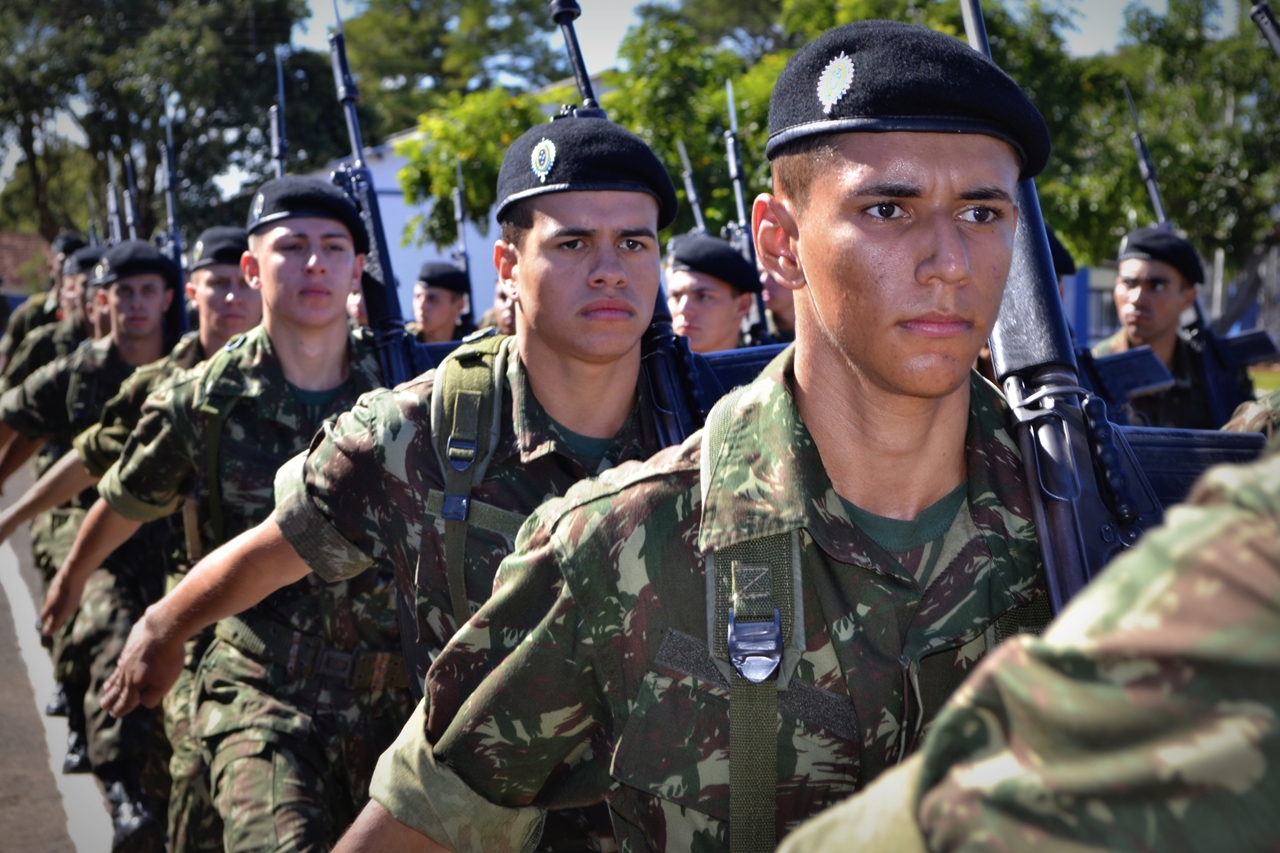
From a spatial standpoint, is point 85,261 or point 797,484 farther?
point 85,261

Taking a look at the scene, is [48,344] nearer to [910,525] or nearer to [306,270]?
[306,270]

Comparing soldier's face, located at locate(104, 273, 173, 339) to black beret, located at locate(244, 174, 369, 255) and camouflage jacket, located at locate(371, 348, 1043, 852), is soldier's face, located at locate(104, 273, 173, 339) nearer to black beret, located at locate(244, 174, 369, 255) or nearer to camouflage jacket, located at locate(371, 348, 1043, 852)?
black beret, located at locate(244, 174, 369, 255)

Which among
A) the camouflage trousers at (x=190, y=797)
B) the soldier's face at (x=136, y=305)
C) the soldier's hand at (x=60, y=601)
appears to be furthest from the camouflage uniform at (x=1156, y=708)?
the soldier's face at (x=136, y=305)

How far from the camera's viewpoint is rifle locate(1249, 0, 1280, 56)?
3.05 m

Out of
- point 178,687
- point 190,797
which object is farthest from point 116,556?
point 190,797

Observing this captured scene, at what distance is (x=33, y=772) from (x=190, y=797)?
2484 millimetres

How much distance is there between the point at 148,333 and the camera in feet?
24.0

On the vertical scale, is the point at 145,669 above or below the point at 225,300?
below

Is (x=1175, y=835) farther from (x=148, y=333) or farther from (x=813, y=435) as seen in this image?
(x=148, y=333)

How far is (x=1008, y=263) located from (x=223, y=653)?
3.03 meters

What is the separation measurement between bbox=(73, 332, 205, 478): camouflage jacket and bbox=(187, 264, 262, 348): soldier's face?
15 cm

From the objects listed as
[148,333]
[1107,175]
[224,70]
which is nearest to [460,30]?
[224,70]

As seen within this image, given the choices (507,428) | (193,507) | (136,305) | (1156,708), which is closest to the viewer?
(1156,708)

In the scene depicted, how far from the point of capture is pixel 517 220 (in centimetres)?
336
